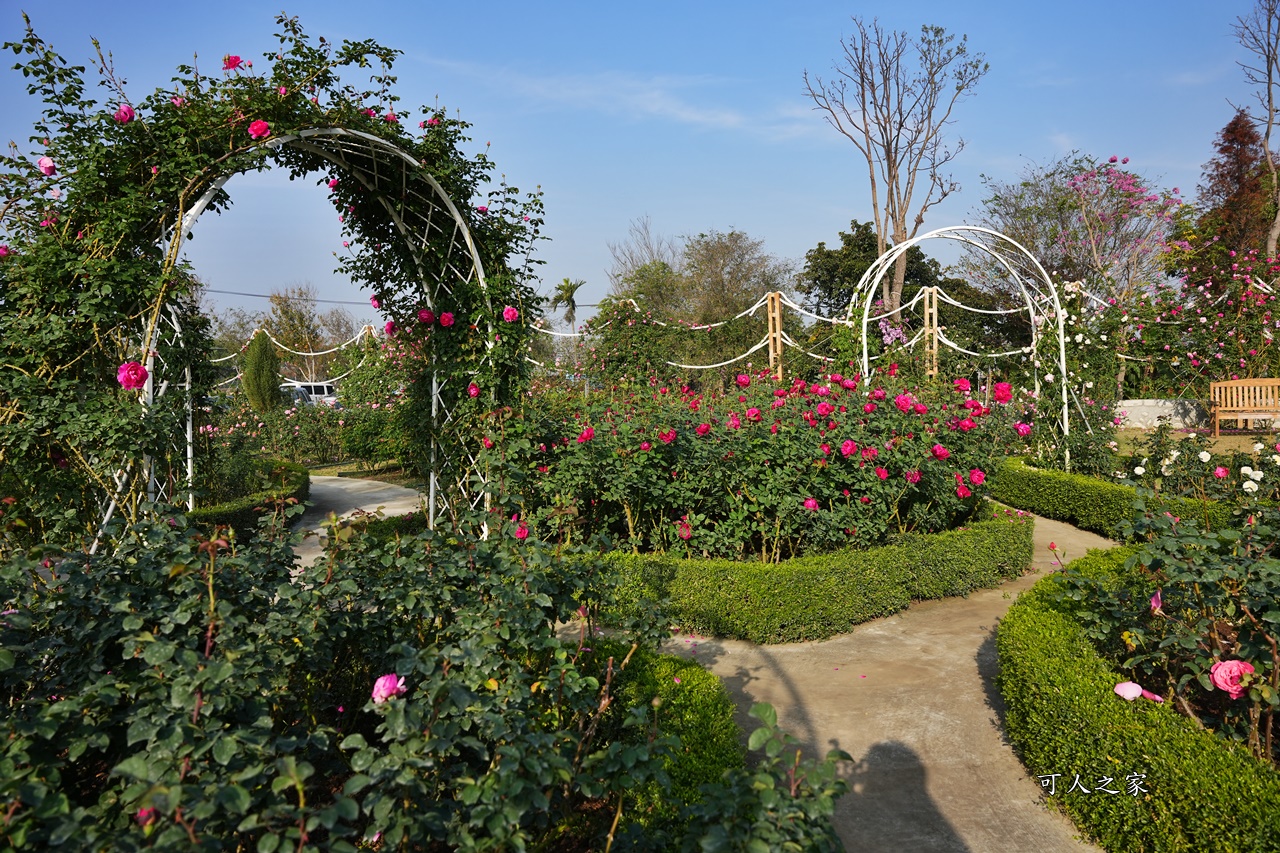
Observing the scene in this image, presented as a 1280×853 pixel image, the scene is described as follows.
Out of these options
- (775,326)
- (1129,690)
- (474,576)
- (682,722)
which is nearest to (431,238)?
(474,576)

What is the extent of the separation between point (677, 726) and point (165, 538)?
5.76 ft

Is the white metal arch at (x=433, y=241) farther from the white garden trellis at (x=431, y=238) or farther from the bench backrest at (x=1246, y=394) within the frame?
the bench backrest at (x=1246, y=394)

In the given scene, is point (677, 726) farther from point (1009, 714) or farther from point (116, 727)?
point (116, 727)

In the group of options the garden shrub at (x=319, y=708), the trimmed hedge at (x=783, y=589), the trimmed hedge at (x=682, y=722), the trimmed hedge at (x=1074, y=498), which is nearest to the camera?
the garden shrub at (x=319, y=708)

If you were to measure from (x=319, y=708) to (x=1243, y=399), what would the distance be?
14182 millimetres

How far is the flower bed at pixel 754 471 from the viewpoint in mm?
4652

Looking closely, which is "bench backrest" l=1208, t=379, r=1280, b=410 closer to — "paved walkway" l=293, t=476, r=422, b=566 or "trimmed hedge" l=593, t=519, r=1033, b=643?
"trimmed hedge" l=593, t=519, r=1033, b=643

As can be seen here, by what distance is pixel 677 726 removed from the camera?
268cm

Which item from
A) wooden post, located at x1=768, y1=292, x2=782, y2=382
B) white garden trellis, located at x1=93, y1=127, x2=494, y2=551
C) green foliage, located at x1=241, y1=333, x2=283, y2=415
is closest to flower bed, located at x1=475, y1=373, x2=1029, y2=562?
white garden trellis, located at x1=93, y1=127, x2=494, y2=551

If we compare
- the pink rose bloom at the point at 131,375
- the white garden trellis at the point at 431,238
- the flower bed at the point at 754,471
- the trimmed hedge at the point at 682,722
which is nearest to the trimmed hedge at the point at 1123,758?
the trimmed hedge at the point at 682,722

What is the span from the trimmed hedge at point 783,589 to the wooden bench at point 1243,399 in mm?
9522

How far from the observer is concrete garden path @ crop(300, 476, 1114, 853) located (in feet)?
8.33

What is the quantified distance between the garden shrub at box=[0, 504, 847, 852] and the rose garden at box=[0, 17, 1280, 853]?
1cm

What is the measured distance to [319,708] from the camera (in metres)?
2.32
